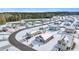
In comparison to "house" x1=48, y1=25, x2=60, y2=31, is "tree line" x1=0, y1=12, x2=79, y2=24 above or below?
above

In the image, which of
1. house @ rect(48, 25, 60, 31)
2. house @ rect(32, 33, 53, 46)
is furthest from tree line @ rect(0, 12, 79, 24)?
house @ rect(32, 33, 53, 46)

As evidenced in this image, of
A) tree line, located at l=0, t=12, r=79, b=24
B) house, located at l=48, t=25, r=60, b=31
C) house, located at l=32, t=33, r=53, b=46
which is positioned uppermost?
tree line, located at l=0, t=12, r=79, b=24

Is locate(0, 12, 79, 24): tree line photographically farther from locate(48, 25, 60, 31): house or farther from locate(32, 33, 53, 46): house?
locate(32, 33, 53, 46): house

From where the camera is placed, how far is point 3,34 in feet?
8.79

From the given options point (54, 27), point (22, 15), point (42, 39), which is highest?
point (22, 15)

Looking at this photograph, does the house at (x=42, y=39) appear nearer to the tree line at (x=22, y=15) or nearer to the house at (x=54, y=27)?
the house at (x=54, y=27)

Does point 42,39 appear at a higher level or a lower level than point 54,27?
lower

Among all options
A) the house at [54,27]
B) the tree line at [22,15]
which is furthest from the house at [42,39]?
the tree line at [22,15]

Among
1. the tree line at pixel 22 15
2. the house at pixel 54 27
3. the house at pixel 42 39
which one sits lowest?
the house at pixel 42 39

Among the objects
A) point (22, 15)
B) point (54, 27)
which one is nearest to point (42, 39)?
point (54, 27)

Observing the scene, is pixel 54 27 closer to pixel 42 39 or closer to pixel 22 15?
pixel 42 39
